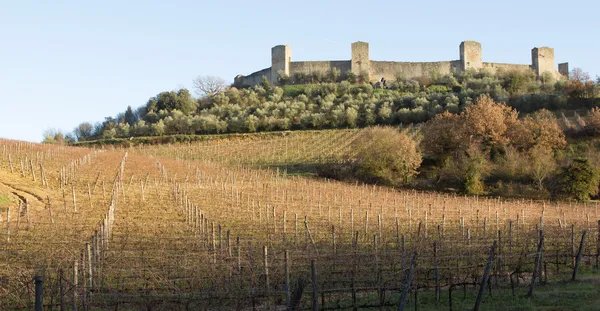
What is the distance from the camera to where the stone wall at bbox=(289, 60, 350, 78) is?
77.1 metres

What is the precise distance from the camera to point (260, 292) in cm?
1051

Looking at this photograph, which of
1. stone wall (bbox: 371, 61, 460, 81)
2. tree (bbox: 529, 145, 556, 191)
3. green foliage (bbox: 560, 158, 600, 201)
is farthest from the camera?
stone wall (bbox: 371, 61, 460, 81)

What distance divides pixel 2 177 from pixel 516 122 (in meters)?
30.0

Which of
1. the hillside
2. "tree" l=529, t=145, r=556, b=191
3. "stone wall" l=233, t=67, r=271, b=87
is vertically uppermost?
"stone wall" l=233, t=67, r=271, b=87

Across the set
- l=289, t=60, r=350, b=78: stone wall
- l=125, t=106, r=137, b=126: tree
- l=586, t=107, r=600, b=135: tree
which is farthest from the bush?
l=125, t=106, r=137, b=126: tree

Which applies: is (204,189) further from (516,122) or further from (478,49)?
(478,49)

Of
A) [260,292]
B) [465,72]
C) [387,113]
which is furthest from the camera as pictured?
[465,72]

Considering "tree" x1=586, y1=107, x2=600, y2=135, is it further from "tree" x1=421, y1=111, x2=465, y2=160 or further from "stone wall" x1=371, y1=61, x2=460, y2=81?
"stone wall" x1=371, y1=61, x2=460, y2=81

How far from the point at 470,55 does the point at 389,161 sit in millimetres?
42502

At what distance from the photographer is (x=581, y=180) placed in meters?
33.7

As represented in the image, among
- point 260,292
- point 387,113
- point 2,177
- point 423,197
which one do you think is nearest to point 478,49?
point 387,113

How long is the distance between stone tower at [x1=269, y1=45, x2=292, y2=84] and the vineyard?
4008 centimetres

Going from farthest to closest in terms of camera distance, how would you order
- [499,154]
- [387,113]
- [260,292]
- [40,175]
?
[387,113] → [499,154] → [40,175] → [260,292]

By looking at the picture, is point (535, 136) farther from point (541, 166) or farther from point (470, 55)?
point (470, 55)
